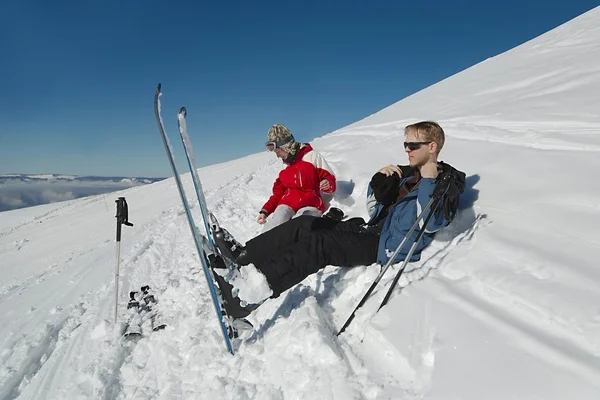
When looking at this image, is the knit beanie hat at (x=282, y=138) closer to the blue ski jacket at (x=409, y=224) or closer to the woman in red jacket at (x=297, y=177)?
the woman in red jacket at (x=297, y=177)

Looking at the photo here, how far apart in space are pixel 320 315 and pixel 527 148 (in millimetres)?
3299

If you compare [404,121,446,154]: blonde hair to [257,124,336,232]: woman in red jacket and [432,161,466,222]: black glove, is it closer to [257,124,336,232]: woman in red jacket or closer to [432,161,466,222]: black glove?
[432,161,466,222]: black glove

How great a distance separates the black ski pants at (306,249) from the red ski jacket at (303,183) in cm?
103

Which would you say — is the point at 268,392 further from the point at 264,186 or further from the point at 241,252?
the point at 264,186

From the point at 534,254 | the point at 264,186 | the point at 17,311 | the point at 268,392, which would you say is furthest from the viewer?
the point at 264,186

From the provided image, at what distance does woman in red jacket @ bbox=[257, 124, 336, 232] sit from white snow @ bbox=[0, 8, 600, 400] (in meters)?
0.65

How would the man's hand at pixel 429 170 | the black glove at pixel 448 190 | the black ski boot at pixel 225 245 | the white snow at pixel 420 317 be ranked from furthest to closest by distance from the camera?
the man's hand at pixel 429 170 < the black ski boot at pixel 225 245 < the black glove at pixel 448 190 < the white snow at pixel 420 317

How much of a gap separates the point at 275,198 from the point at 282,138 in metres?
0.80

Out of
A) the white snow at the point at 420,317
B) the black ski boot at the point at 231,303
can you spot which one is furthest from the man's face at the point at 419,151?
the black ski boot at the point at 231,303

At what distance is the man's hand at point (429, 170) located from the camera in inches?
120

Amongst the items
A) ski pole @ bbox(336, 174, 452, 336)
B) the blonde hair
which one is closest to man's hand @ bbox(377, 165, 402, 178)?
Result: the blonde hair

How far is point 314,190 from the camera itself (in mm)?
4809

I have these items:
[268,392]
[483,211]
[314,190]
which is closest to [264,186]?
[314,190]

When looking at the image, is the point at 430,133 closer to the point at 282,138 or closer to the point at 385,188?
the point at 385,188
